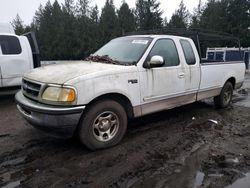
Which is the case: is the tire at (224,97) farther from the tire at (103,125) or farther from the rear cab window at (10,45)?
the rear cab window at (10,45)

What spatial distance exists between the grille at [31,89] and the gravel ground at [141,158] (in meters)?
0.90

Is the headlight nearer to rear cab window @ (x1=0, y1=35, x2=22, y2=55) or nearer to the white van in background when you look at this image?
the white van in background

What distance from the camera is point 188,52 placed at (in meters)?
5.50

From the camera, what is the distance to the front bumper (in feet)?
11.7

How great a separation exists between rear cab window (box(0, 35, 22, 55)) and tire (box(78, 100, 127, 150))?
15.1 ft

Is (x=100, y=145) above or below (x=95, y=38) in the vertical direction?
below

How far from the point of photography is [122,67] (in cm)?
424

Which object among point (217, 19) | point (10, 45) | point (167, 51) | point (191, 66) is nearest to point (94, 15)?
point (217, 19)

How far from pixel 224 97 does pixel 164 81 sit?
291 cm

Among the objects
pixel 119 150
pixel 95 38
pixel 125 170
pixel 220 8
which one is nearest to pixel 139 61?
pixel 119 150

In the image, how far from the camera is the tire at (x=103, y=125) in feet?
12.7

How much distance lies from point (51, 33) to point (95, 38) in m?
12.6

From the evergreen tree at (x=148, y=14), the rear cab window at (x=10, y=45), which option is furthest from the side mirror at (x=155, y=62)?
the evergreen tree at (x=148, y=14)

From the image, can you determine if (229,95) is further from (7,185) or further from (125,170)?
(7,185)
